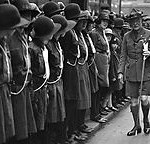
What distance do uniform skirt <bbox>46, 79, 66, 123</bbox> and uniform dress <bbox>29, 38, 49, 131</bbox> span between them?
0.77 ft

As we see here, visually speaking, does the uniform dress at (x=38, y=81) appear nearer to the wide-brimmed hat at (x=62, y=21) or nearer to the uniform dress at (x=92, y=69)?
the wide-brimmed hat at (x=62, y=21)

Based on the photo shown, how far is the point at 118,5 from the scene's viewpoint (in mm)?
11508

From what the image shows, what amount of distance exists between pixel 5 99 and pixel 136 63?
3064 millimetres

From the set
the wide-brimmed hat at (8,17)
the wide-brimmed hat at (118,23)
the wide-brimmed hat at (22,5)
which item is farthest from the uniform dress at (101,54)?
the wide-brimmed hat at (8,17)

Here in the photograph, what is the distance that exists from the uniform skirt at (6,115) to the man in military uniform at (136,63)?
9.76 ft

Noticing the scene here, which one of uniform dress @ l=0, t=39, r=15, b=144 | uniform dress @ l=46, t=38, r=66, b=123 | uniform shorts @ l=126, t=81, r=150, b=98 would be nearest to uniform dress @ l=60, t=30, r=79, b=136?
uniform dress @ l=46, t=38, r=66, b=123

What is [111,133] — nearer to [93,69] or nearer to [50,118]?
[93,69]

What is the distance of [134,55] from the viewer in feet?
20.6

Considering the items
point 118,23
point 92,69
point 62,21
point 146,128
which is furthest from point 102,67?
point 62,21

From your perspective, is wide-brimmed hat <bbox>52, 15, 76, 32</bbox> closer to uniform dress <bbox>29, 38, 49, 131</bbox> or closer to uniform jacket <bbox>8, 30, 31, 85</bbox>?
uniform dress <bbox>29, 38, 49, 131</bbox>

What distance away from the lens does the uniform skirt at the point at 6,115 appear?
3.59m

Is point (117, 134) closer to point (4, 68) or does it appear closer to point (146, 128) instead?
point (146, 128)

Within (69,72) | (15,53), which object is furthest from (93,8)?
(15,53)

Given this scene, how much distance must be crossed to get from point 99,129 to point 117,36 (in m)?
2.07
